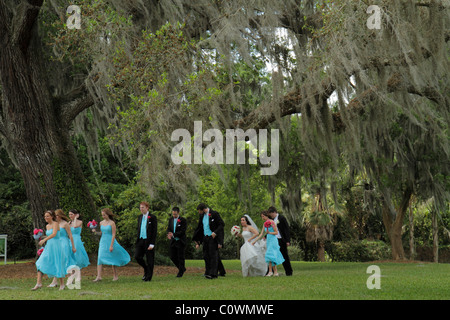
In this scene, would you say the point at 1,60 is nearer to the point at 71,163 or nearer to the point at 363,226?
the point at 71,163

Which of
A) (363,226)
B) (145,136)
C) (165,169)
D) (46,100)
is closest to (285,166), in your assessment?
(165,169)

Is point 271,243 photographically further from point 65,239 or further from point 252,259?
point 65,239

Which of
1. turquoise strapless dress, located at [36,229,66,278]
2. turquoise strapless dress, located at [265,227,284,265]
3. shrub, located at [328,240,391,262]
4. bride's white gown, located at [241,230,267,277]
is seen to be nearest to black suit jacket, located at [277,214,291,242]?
turquoise strapless dress, located at [265,227,284,265]

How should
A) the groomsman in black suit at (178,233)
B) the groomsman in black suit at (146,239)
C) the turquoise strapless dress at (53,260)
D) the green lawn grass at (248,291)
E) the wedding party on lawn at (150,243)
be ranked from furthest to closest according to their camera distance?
the groomsman in black suit at (178,233)
the groomsman in black suit at (146,239)
the wedding party on lawn at (150,243)
the turquoise strapless dress at (53,260)
the green lawn grass at (248,291)

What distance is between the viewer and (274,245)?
39.1ft

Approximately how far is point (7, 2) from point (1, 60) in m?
1.94

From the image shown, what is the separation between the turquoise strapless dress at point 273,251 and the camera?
1182 cm

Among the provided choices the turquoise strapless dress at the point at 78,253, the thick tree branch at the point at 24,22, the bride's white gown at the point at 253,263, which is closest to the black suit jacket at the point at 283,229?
the bride's white gown at the point at 253,263

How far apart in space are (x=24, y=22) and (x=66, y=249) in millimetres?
5926

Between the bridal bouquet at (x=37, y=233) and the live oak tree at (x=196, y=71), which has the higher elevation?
the live oak tree at (x=196, y=71)

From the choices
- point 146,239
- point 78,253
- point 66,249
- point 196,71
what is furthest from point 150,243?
point 196,71

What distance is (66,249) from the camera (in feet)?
30.7

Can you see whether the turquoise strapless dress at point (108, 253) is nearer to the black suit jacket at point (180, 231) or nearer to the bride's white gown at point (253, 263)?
the black suit jacket at point (180, 231)

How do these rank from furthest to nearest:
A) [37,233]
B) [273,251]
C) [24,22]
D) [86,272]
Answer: [86,272], [24,22], [273,251], [37,233]
